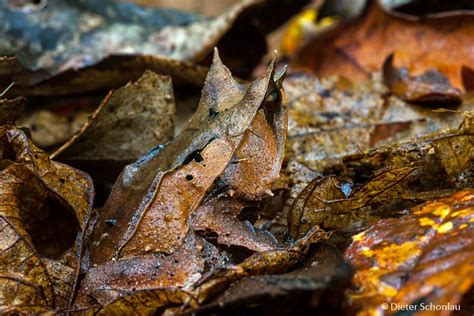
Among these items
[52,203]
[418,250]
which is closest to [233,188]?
[418,250]

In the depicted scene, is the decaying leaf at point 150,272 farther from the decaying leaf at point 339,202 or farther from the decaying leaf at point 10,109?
the decaying leaf at point 10,109

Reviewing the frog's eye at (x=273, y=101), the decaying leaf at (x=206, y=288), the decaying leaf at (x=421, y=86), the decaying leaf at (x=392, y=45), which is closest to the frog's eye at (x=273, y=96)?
the frog's eye at (x=273, y=101)

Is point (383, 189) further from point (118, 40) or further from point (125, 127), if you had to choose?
point (118, 40)

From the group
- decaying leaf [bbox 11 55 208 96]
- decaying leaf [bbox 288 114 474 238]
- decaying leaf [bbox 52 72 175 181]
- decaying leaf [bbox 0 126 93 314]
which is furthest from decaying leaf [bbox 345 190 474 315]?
decaying leaf [bbox 11 55 208 96]

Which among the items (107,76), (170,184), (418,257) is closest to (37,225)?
(170,184)

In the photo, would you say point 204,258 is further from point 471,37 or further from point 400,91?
point 471,37

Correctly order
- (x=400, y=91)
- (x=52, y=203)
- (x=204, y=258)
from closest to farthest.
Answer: (x=204, y=258), (x=52, y=203), (x=400, y=91)

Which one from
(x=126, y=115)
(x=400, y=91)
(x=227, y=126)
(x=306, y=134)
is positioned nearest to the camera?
(x=227, y=126)

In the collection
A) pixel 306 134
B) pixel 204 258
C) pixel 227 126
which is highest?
pixel 227 126
